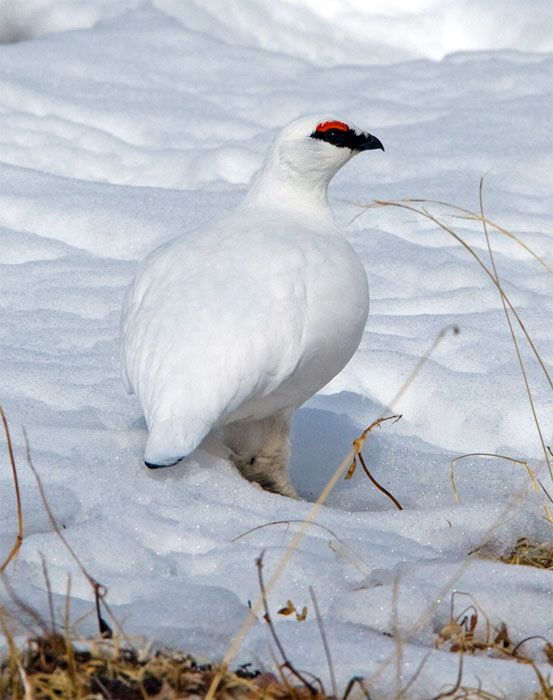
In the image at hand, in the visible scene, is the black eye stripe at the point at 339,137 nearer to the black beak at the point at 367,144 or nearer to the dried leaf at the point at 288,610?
the black beak at the point at 367,144

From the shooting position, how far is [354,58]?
8.09 m

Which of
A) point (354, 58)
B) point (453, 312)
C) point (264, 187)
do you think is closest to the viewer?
point (264, 187)

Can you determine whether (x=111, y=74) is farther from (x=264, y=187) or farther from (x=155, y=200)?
(x=264, y=187)

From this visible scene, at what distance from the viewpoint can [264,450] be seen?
3.28m

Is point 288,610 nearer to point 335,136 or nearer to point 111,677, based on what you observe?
point 111,677

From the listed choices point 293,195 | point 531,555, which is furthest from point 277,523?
point 293,195

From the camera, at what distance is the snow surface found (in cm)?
231

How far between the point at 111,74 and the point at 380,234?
2.76 metres

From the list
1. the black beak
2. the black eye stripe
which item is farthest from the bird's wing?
the black beak

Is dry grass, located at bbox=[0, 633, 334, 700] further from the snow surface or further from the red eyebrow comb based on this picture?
the red eyebrow comb

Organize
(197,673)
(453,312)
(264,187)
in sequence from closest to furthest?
(197,673), (264,187), (453,312)

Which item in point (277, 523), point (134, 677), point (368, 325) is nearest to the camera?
point (134, 677)

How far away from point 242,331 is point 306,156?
0.97m

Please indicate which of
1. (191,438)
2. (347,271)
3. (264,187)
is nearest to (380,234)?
(264,187)
